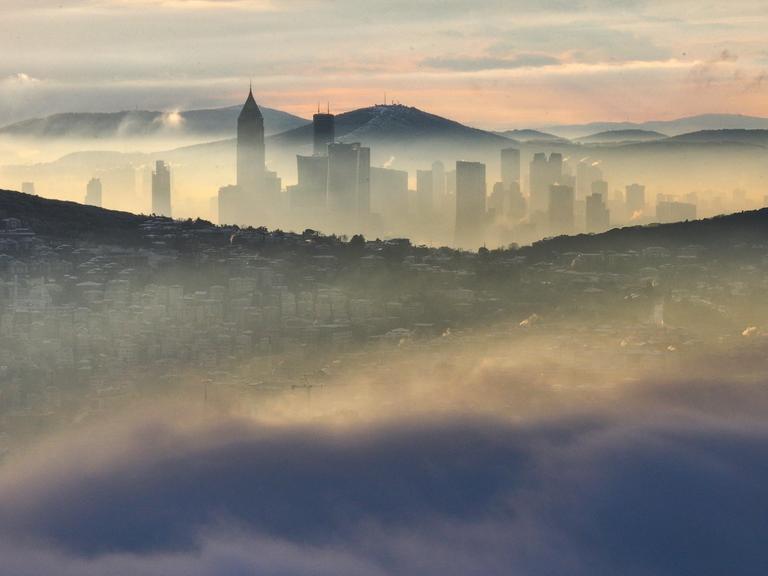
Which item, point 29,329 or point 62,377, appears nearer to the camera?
point 62,377

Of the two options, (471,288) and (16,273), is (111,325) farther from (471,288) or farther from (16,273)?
(471,288)

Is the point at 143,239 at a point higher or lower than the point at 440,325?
higher

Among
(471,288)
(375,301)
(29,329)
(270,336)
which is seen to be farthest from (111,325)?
(471,288)

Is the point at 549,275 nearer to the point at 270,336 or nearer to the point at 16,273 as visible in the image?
the point at 270,336

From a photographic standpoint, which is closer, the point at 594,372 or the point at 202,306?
the point at 594,372

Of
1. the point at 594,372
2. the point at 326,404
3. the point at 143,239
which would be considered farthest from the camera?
the point at 143,239

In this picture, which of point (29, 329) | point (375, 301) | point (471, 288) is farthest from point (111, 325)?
point (471, 288)

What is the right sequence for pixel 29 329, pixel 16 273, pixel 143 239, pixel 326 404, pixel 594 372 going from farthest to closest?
pixel 143 239
pixel 16 273
pixel 29 329
pixel 594 372
pixel 326 404

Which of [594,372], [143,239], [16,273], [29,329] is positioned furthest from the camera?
[143,239]

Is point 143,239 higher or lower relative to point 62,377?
higher
